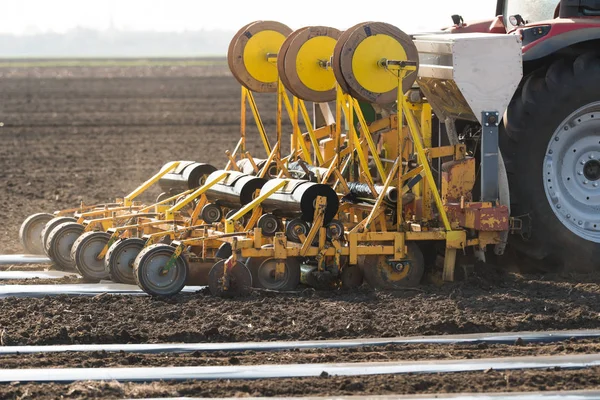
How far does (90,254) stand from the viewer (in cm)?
862

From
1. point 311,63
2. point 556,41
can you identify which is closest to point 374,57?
point 311,63

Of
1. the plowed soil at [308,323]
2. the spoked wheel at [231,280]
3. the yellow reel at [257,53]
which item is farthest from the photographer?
the yellow reel at [257,53]

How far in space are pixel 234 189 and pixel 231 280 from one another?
1.41m

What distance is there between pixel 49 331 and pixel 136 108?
21781mm

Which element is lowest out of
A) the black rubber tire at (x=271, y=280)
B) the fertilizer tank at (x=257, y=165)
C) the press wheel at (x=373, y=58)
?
the black rubber tire at (x=271, y=280)

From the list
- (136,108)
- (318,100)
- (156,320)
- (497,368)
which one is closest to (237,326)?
(156,320)

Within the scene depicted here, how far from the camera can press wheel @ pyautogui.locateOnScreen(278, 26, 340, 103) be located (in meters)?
8.80

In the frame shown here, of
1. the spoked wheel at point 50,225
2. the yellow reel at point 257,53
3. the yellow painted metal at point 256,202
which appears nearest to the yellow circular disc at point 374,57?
the yellow painted metal at point 256,202

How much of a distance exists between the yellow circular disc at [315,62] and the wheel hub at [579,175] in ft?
6.10

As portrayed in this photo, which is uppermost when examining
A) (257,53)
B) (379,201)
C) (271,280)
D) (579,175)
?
(257,53)

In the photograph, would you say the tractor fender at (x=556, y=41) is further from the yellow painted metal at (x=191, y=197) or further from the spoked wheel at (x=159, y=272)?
the spoked wheel at (x=159, y=272)

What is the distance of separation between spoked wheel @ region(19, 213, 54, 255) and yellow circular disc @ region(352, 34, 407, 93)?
3443mm

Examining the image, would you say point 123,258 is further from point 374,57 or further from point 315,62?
point 374,57

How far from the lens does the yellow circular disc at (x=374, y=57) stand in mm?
7930
